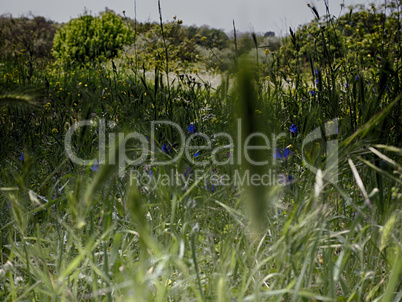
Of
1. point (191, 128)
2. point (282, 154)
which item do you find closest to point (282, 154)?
point (282, 154)

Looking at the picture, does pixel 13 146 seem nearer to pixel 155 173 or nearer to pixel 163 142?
pixel 163 142

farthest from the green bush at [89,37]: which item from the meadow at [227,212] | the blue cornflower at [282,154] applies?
the blue cornflower at [282,154]

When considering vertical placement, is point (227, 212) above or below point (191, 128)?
below

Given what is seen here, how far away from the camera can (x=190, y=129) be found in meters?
2.03

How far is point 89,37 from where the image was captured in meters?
9.20

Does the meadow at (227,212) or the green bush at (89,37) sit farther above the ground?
the green bush at (89,37)

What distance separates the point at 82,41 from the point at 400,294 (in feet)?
29.8

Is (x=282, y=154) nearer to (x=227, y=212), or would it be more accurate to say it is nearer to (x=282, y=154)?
(x=282, y=154)

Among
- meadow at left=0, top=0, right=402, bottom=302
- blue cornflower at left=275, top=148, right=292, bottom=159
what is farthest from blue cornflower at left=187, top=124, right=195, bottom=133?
blue cornflower at left=275, top=148, right=292, bottom=159

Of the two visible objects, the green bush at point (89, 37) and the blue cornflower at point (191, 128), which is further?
the green bush at point (89, 37)

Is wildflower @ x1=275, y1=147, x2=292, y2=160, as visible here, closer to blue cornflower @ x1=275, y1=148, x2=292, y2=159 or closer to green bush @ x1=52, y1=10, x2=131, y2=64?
blue cornflower @ x1=275, y1=148, x2=292, y2=159

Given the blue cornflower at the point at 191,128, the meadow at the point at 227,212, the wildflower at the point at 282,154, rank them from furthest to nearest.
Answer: the blue cornflower at the point at 191,128, the wildflower at the point at 282,154, the meadow at the point at 227,212

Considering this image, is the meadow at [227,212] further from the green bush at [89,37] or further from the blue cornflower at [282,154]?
the green bush at [89,37]

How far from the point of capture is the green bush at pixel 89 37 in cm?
898
